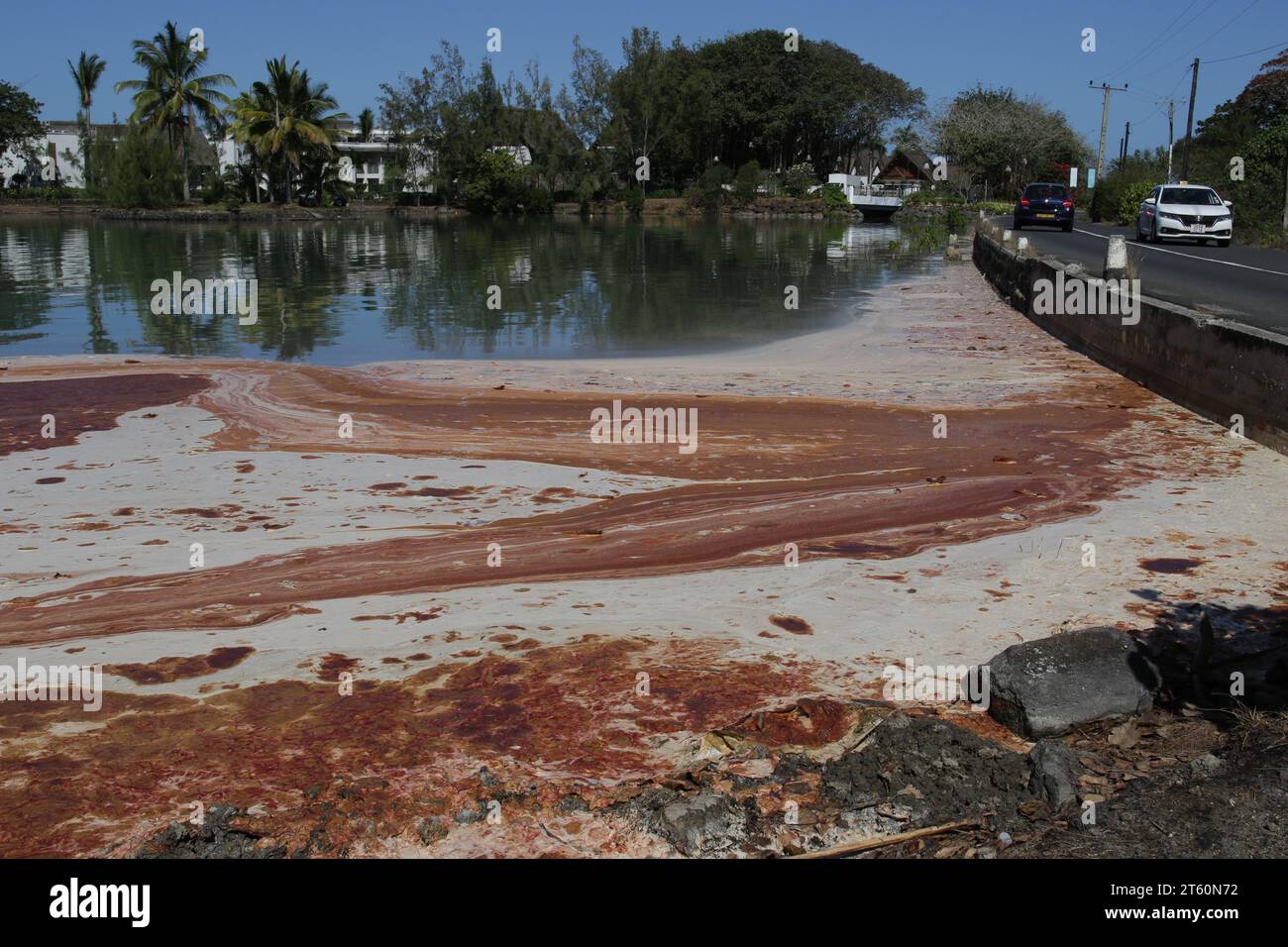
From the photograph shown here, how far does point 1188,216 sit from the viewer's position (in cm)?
3005

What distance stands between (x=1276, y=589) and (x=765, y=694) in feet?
10.7

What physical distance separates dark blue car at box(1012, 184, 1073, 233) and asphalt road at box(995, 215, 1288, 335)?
5.42 meters

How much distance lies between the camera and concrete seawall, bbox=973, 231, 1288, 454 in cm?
960

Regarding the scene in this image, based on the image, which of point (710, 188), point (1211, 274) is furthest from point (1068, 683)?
point (710, 188)

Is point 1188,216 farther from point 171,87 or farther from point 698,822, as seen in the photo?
point 171,87

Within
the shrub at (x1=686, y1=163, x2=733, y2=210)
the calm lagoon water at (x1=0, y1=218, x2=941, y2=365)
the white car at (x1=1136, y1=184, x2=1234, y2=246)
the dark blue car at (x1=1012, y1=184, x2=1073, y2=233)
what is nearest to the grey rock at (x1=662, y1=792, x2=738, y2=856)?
the calm lagoon water at (x1=0, y1=218, x2=941, y2=365)

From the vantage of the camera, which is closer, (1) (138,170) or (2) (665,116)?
(1) (138,170)

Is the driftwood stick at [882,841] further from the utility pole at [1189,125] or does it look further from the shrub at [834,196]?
the shrub at [834,196]

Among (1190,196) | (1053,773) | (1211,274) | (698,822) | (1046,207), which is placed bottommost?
(698,822)

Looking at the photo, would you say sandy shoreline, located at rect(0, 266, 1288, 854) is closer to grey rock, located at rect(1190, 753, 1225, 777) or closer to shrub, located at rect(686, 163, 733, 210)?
grey rock, located at rect(1190, 753, 1225, 777)

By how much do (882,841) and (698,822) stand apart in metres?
0.63
